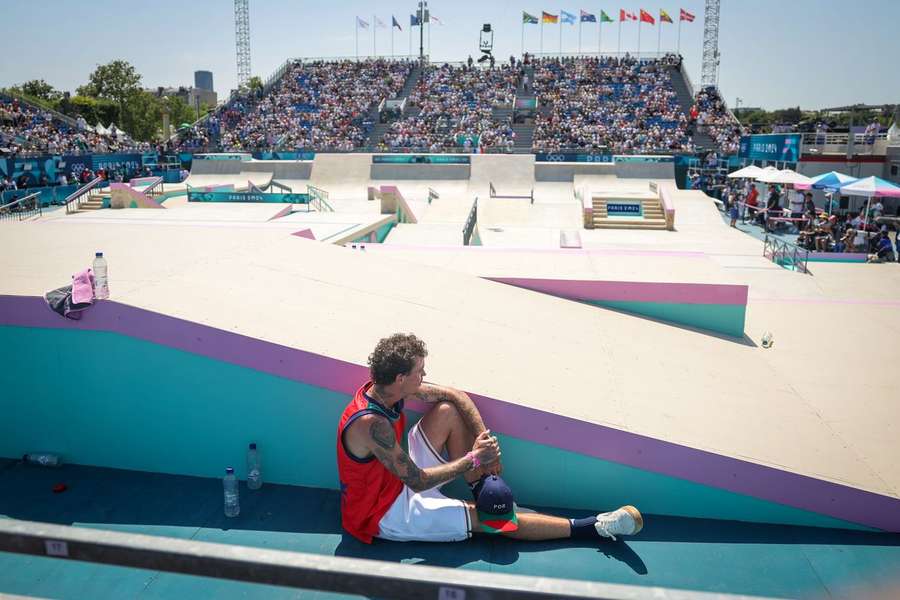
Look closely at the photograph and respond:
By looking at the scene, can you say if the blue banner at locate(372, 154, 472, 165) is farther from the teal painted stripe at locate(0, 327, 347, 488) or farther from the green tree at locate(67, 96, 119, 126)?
the green tree at locate(67, 96, 119, 126)

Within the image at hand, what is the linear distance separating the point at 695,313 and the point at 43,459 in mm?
6276

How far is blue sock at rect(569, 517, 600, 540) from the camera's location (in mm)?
3822

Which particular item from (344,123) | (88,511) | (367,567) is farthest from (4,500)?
(344,123)

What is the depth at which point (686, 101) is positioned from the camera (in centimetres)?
3916

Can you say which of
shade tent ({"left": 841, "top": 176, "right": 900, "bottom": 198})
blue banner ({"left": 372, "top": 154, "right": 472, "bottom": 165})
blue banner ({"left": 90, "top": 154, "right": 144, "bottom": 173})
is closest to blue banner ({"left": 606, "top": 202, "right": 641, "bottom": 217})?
shade tent ({"left": 841, "top": 176, "right": 900, "bottom": 198})

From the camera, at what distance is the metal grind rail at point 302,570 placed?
4.45 feet

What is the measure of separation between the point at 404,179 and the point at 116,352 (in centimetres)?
2592

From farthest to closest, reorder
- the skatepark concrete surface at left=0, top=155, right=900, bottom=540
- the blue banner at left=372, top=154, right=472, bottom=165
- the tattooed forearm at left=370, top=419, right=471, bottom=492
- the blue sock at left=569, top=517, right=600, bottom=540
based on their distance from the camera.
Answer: the blue banner at left=372, top=154, right=472, bottom=165 → the skatepark concrete surface at left=0, top=155, right=900, bottom=540 → the blue sock at left=569, top=517, right=600, bottom=540 → the tattooed forearm at left=370, top=419, right=471, bottom=492

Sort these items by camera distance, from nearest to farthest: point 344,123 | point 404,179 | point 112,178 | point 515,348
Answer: point 515,348, point 404,179, point 112,178, point 344,123

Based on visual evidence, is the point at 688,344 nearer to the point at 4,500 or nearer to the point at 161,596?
the point at 161,596

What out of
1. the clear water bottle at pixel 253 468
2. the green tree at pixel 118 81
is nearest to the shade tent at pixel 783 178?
the clear water bottle at pixel 253 468

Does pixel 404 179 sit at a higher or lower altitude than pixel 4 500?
higher

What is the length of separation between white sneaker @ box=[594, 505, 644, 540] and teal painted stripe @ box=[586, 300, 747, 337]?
362 cm

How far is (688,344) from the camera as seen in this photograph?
21.3 feet
